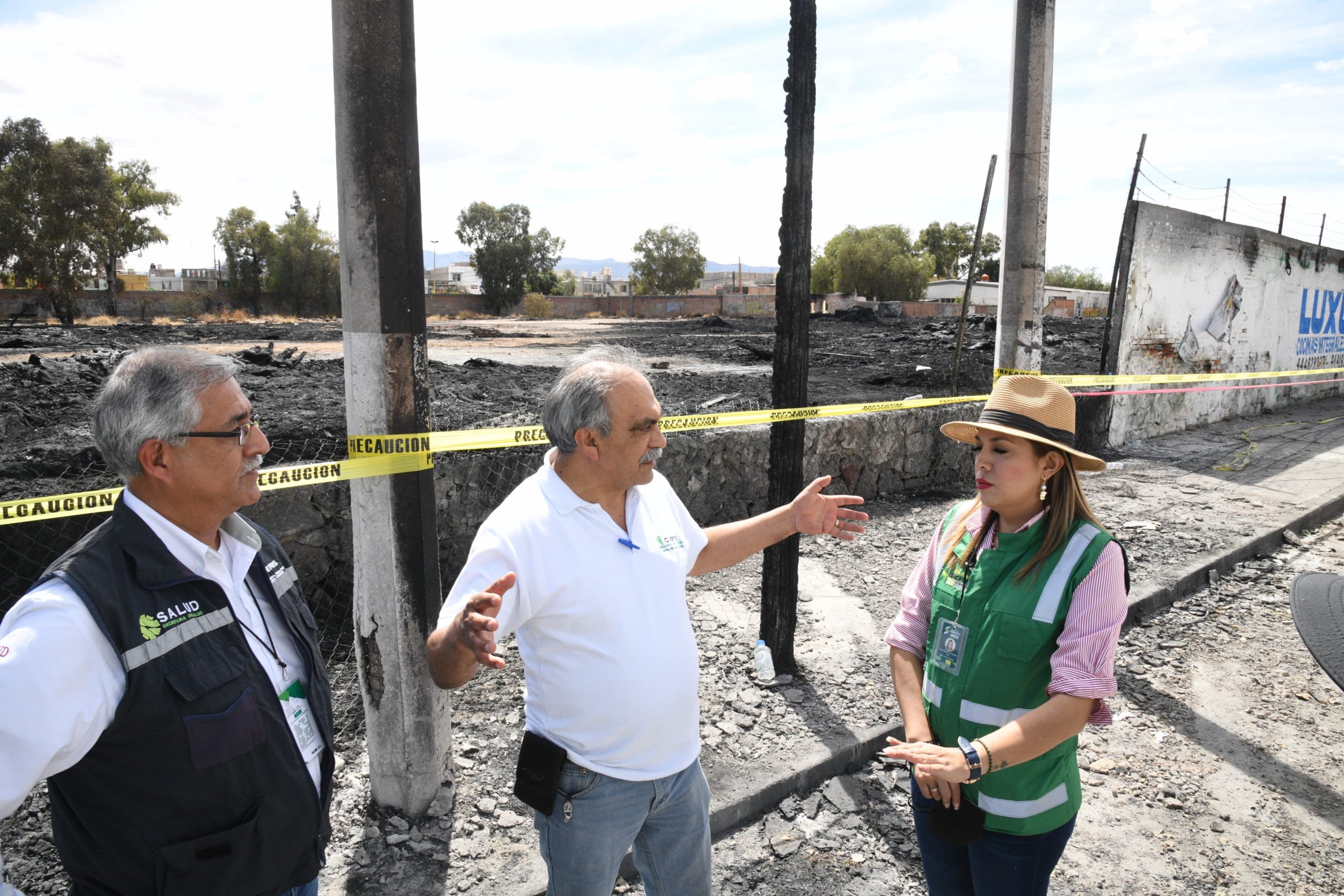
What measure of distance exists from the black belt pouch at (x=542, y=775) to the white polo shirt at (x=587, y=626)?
3 cm

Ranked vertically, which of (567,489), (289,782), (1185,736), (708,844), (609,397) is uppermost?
(609,397)

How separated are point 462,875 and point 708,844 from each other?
1092 mm

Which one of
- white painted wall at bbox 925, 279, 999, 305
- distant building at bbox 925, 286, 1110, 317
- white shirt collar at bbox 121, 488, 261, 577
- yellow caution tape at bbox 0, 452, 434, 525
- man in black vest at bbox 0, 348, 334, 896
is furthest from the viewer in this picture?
white painted wall at bbox 925, 279, 999, 305

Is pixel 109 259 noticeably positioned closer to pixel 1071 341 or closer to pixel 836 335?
pixel 836 335

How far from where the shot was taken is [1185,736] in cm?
405

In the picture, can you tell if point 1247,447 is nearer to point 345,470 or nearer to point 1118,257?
point 1118,257

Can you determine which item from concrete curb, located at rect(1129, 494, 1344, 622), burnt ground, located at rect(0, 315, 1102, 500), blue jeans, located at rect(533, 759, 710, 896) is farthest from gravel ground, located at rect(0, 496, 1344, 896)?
burnt ground, located at rect(0, 315, 1102, 500)

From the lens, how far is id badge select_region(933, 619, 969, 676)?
6.81 ft

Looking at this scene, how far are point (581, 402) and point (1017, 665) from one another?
125 centimetres

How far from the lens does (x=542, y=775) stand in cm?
197

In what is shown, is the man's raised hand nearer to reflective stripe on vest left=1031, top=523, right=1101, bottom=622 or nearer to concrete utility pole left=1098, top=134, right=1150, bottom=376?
reflective stripe on vest left=1031, top=523, right=1101, bottom=622

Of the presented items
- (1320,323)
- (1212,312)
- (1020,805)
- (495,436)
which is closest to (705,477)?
(495,436)

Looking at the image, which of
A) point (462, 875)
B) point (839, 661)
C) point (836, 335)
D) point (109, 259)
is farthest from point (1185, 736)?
point (109, 259)

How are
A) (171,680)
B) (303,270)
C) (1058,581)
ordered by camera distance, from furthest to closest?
1. (303,270)
2. (1058,581)
3. (171,680)
